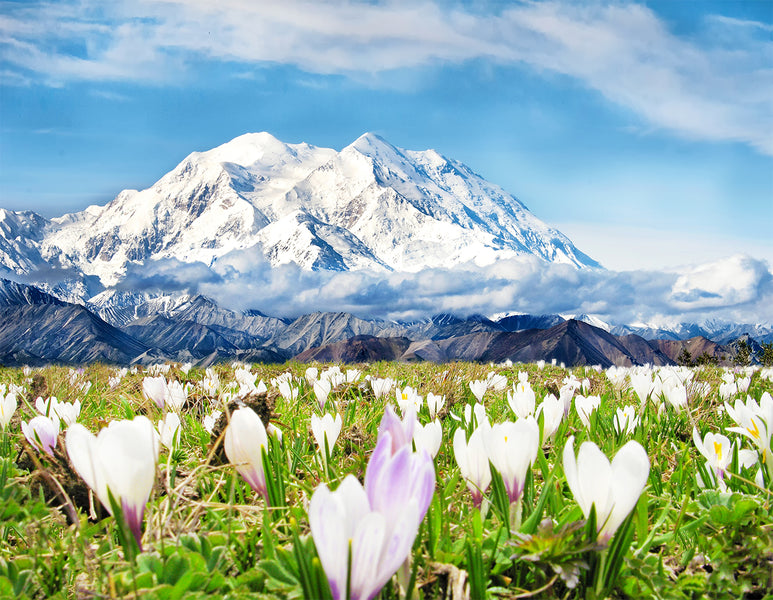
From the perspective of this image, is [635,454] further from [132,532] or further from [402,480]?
[132,532]

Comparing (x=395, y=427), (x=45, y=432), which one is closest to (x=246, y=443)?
(x=395, y=427)

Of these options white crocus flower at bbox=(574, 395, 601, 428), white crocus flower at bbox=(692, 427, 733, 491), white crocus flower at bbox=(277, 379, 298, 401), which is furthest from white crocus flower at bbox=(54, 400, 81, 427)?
white crocus flower at bbox=(692, 427, 733, 491)

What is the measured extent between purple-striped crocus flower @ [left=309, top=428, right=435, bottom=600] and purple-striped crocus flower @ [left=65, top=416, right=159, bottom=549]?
2.28 ft

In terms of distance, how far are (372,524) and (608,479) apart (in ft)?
2.42

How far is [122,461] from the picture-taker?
1547 mm

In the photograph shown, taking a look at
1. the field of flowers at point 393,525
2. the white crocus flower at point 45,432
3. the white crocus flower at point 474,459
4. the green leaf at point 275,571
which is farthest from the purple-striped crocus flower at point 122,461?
the white crocus flower at point 45,432

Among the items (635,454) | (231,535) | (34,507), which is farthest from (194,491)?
(635,454)

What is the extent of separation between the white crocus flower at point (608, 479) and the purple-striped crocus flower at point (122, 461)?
46.1 inches

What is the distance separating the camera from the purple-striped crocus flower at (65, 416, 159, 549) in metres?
1.53

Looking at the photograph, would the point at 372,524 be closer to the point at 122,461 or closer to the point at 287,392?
the point at 122,461

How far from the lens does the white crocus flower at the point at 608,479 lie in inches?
56.6

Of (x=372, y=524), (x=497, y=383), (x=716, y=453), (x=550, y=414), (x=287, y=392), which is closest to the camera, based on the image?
(x=372, y=524)

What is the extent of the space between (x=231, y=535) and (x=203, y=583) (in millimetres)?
325

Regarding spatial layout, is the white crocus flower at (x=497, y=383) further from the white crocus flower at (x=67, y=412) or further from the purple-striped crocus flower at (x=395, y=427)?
the purple-striped crocus flower at (x=395, y=427)
